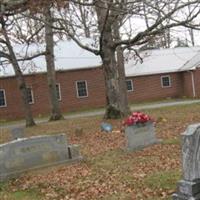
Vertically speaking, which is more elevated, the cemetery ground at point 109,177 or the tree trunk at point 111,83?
the tree trunk at point 111,83

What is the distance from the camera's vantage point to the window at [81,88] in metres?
38.7

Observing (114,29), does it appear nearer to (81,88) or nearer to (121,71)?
(121,71)

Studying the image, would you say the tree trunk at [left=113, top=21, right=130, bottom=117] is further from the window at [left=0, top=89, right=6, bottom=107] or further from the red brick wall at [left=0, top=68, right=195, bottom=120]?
the window at [left=0, top=89, right=6, bottom=107]

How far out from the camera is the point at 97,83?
39.1m

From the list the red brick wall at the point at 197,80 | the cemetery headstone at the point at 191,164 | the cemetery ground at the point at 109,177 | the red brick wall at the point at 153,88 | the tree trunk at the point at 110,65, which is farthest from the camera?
the red brick wall at the point at 153,88

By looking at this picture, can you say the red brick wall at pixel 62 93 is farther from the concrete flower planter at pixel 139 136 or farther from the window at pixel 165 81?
the concrete flower planter at pixel 139 136

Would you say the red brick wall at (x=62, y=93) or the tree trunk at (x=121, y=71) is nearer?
the tree trunk at (x=121, y=71)

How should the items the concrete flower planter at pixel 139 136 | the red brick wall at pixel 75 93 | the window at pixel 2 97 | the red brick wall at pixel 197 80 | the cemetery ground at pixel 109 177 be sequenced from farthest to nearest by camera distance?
the red brick wall at pixel 197 80, the red brick wall at pixel 75 93, the window at pixel 2 97, the concrete flower planter at pixel 139 136, the cemetery ground at pixel 109 177

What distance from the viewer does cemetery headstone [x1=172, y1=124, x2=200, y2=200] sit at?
20.4ft

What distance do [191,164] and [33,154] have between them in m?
5.28

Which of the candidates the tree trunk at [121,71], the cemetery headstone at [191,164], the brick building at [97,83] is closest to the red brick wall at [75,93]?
the brick building at [97,83]

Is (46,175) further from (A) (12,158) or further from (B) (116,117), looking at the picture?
(B) (116,117)

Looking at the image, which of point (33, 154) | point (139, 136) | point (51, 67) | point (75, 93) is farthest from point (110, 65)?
point (75, 93)

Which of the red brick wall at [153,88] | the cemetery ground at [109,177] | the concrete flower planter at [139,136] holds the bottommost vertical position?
the cemetery ground at [109,177]
